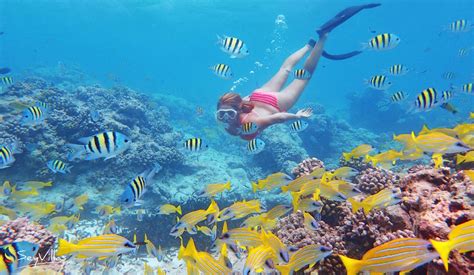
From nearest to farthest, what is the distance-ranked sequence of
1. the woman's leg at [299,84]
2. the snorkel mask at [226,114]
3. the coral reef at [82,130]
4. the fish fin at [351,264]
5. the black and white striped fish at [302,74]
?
the fish fin at [351,264], the snorkel mask at [226,114], the black and white striped fish at [302,74], the woman's leg at [299,84], the coral reef at [82,130]

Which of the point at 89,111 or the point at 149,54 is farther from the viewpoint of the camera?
the point at 149,54

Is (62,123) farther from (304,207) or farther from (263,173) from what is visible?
(304,207)

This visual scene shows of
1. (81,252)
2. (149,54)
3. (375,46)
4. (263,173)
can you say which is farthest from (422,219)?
(149,54)

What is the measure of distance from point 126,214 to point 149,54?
181617 mm

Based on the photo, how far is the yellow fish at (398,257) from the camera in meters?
2.01

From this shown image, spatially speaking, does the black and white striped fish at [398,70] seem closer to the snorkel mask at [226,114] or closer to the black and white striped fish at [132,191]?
the snorkel mask at [226,114]

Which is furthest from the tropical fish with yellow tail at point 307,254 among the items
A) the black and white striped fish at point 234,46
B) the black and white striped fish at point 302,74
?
the black and white striped fish at point 302,74

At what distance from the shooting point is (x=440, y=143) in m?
3.92

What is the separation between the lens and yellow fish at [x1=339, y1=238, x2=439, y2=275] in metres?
2.01

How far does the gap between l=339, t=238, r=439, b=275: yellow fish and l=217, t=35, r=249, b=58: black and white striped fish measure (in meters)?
7.47

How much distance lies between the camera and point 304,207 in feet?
14.9

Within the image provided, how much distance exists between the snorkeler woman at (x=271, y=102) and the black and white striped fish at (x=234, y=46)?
130 cm

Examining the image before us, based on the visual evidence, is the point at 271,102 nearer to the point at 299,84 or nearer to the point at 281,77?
the point at 299,84

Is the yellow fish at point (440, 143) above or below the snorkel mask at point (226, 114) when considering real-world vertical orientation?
below
